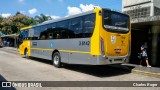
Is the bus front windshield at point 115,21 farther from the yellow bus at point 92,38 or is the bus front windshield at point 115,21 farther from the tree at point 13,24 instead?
the tree at point 13,24

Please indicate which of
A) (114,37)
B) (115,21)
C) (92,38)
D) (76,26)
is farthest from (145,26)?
(92,38)

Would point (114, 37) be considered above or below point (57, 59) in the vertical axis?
above

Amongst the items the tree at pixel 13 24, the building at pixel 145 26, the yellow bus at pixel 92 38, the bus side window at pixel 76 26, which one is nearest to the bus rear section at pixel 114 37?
the yellow bus at pixel 92 38

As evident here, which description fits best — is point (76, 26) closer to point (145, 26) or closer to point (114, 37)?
point (114, 37)

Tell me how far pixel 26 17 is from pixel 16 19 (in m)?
3.01

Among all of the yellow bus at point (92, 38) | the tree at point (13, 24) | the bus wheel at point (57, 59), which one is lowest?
the bus wheel at point (57, 59)

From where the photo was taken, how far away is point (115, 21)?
11328 mm

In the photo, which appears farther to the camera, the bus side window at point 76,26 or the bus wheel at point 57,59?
the bus wheel at point 57,59

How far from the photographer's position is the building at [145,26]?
13971 millimetres

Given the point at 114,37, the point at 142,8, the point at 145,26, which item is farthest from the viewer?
the point at 142,8

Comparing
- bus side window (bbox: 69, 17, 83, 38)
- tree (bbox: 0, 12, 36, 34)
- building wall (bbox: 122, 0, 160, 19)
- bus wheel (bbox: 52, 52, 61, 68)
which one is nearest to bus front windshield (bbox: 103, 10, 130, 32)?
bus side window (bbox: 69, 17, 83, 38)

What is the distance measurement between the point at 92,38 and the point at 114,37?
4.03 feet

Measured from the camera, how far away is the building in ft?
45.8

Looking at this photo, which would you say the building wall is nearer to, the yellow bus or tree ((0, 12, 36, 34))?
the yellow bus
